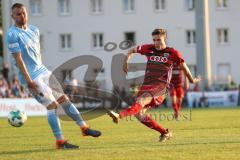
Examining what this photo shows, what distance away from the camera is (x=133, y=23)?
6769 centimetres

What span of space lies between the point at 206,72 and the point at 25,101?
18.3 meters

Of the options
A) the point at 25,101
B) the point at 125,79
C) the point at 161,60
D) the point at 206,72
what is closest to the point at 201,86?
the point at 206,72

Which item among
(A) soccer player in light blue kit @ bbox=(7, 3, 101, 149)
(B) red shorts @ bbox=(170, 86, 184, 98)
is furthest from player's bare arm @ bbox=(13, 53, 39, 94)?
(B) red shorts @ bbox=(170, 86, 184, 98)

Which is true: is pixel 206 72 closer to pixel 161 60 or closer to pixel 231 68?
pixel 231 68

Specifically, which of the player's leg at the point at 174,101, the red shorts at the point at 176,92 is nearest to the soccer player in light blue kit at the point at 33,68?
the player's leg at the point at 174,101

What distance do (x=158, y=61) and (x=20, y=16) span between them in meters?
3.01

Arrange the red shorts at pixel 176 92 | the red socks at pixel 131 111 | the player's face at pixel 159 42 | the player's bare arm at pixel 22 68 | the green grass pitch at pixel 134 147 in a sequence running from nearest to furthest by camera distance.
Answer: the green grass pitch at pixel 134 147
the player's bare arm at pixel 22 68
the red socks at pixel 131 111
the player's face at pixel 159 42
the red shorts at pixel 176 92

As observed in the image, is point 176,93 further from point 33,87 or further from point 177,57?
point 33,87

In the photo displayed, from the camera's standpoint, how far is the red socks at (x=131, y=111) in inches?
513

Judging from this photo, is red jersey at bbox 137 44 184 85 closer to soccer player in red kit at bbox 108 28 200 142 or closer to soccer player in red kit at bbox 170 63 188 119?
soccer player in red kit at bbox 108 28 200 142

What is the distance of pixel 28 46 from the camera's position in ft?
40.7

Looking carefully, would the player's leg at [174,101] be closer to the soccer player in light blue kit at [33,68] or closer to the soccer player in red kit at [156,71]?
the soccer player in red kit at [156,71]

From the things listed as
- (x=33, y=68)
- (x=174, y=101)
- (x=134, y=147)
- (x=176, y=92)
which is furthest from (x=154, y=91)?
(x=176, y=92)

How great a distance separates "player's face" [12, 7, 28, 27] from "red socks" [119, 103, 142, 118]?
2324mm
